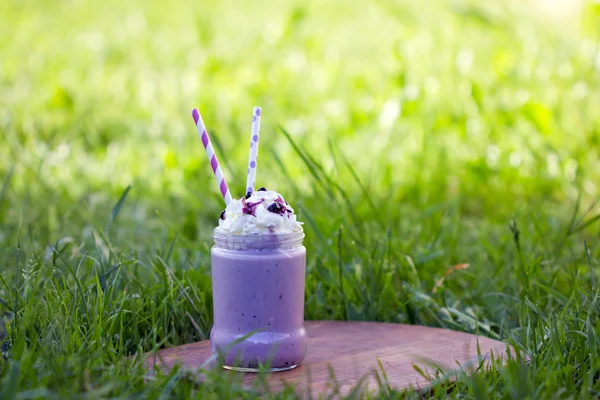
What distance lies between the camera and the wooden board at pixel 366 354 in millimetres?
1595

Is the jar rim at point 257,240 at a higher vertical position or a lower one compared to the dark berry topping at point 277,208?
lower

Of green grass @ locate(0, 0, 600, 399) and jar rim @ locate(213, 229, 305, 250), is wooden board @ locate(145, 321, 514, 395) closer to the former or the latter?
green grass @ locate(0, 0, 600, 399)

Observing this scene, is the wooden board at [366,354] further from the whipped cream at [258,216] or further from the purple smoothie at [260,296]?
the whipped cream at [258,216]

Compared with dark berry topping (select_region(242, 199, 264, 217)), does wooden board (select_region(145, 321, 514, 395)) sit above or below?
below

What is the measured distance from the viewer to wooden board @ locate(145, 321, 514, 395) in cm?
159

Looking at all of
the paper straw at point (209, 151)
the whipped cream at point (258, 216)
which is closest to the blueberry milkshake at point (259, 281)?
the whipped cream at point (258, 216)

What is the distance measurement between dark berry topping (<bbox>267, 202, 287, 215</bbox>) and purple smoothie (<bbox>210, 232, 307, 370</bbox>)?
51mm

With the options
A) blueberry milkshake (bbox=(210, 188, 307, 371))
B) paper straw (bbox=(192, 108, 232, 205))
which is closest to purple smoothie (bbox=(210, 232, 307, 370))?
blueberry milkshake (bbox=(210, 188, 307, 371))

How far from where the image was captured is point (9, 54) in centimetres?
499

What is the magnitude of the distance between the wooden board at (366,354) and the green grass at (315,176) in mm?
76

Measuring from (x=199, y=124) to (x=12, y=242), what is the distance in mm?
1295

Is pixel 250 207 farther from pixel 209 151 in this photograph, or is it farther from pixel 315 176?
pixel 315 176

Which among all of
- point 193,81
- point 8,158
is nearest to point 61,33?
point 193,81

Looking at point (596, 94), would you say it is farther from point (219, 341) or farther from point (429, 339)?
point (219, 341)
